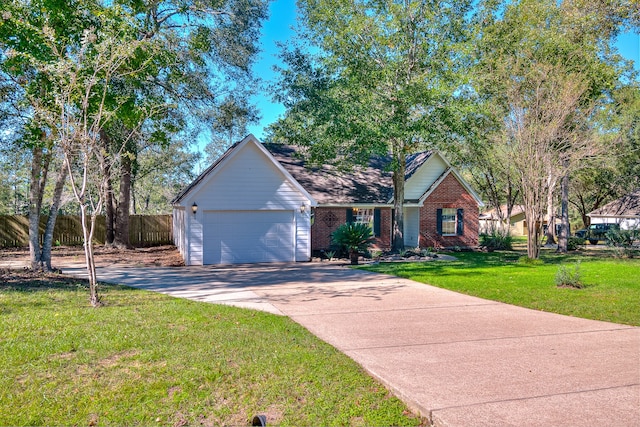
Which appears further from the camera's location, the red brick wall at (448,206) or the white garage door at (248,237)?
the red brick wall at (448,206)

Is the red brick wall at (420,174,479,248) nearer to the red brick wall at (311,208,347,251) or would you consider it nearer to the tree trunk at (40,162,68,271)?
the red brick wall at (311,208,347,251)

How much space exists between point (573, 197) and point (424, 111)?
40.1 m

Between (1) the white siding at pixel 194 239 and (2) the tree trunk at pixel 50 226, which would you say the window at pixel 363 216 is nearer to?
(1) the white siding at pixel 194 239

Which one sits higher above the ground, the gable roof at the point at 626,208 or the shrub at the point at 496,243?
the gable roof at the point at 626,208

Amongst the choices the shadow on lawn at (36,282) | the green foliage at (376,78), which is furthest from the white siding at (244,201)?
the shadow on lawn at (36,282)

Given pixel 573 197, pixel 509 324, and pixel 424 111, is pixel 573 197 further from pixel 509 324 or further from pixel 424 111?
pixel 509 324

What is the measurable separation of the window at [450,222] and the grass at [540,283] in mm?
4968

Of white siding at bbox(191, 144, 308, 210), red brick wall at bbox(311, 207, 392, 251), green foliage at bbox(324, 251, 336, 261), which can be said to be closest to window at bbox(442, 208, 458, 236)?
red brick wall at bbox(311, 207, 392, 251)

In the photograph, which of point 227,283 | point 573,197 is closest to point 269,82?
point 227,283

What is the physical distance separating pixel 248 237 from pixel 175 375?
13.0 m

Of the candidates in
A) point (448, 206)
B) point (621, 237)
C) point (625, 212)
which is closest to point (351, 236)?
point (448, 206)

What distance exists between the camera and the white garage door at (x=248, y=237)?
17.4 m

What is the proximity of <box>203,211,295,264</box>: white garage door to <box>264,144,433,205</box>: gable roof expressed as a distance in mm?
3302

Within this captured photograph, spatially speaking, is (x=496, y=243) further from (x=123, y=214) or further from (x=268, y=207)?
(x=123, y=214)
